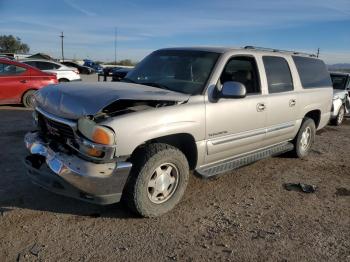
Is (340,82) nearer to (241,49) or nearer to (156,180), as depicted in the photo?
(241,49)

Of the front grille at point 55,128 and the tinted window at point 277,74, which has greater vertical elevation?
the tinted window at point 277,74

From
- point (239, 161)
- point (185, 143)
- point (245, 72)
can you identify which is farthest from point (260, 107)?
point (185, 143)

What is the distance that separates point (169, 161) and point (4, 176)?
2.39m

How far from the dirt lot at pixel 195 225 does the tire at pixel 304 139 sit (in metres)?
1.13

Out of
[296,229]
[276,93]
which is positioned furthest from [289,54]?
[296,229]

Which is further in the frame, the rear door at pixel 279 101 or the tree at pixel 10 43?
the tree at pixel 10 43

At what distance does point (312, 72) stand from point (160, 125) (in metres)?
4.18

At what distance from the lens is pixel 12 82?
10719 millimetres

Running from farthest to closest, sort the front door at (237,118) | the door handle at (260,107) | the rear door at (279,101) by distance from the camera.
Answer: the rear door at (279,101) < the door handle at (260,107) < the front door at (237,118)

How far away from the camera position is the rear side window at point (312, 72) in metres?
6.62

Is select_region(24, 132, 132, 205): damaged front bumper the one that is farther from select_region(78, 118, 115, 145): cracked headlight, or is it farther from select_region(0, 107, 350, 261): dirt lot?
select_region(0, 107, 350, 261): dirt lot

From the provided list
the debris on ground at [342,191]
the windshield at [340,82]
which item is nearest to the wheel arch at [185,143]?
the debris on ground at [342,191]

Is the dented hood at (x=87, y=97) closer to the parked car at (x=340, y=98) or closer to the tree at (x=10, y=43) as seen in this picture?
the parked car at (x=340, y=98)

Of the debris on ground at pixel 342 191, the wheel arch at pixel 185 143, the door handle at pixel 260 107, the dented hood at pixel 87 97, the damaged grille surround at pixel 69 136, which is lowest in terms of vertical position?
the debris on ground at pixel 342 191
